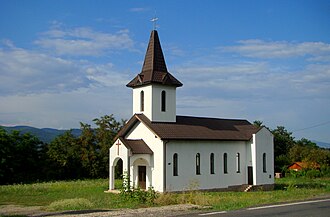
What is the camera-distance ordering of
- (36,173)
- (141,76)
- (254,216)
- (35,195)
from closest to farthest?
1. (254,216)
2. (35,195)
3. (141,76)
4. (36,173)

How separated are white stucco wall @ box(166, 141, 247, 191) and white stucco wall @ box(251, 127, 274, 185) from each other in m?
0.92

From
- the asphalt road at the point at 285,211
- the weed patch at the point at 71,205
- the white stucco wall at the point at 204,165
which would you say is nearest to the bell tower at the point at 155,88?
the white stucco wall at the point at 204,165

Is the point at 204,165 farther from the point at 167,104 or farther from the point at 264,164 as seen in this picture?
the point at 264,164

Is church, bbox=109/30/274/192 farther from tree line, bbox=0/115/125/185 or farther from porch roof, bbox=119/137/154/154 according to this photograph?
tree line, bbox=0/115/125/185

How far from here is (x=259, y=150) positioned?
3369 centimetres

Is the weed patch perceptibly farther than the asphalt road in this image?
Yes

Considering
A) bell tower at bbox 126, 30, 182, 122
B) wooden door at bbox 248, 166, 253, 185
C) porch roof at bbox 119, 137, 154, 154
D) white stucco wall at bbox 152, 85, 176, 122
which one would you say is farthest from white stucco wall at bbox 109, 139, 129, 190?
wooden door at bbox 248, 166, 253, 185

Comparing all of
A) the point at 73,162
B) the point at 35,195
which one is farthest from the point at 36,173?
the point at 35,195

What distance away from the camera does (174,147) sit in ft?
96.2

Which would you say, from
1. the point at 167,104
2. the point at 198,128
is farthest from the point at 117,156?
the point at 198,128

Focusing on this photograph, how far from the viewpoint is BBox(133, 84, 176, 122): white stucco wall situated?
30.8 meters

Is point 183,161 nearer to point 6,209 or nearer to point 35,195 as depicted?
point 35,195

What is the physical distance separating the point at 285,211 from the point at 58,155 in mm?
30498

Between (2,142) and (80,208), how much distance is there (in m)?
22.4
